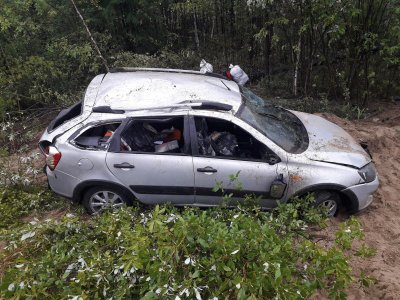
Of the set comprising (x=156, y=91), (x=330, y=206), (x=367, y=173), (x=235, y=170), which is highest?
(x=156, y=91)

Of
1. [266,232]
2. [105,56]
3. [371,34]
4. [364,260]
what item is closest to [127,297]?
[266,232]

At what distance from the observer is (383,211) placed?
16.5ft

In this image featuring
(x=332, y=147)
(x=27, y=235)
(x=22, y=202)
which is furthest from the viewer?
(x=22, y=202)

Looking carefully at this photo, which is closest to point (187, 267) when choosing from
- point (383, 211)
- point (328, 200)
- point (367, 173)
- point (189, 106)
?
point (189, 106)

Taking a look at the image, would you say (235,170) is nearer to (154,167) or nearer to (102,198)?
(154,167)

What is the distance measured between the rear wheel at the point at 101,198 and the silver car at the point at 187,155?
0.01 m

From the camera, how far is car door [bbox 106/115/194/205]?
4.52 meters

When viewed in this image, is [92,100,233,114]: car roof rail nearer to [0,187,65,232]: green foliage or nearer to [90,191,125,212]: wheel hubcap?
[90,191,125,212]: wheel hubcap

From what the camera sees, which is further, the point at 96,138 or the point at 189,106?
the point at 96,138

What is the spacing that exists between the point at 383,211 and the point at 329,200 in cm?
86

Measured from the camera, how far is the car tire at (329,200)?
472cm

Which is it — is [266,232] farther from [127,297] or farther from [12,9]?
[12,9]

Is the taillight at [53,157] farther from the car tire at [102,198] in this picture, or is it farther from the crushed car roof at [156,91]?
the crushed car roof at [156,91]

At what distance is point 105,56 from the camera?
8898mm
